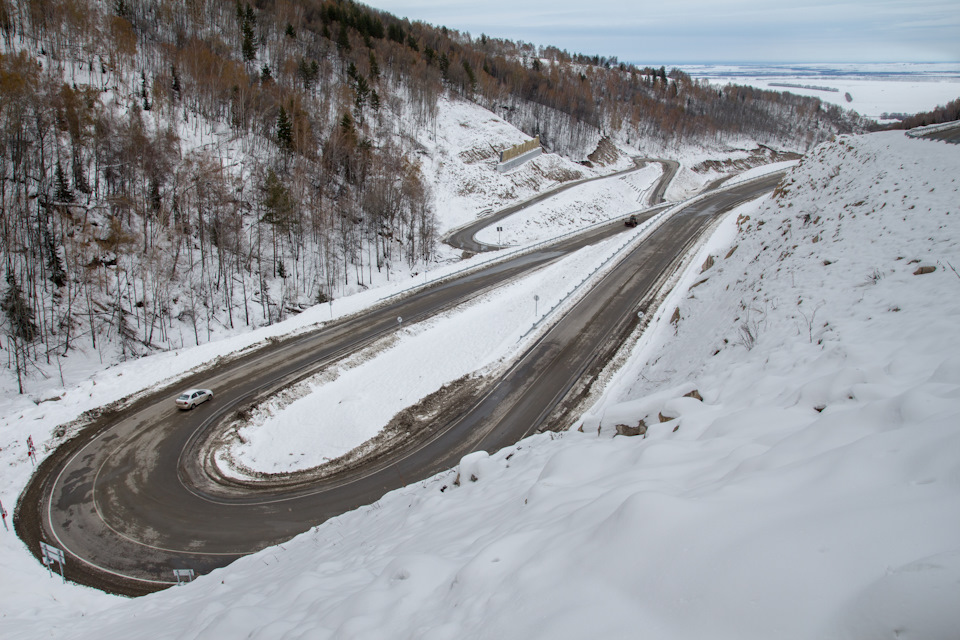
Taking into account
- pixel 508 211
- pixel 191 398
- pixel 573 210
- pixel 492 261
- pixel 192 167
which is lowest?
pixel 191 398

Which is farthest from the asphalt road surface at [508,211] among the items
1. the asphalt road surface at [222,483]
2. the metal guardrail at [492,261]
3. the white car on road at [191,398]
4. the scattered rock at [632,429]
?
the scattered rock at [632,429]

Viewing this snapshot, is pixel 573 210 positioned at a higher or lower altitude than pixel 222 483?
higher

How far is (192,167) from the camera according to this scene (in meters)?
48.2

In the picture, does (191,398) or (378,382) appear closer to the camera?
(191,398)

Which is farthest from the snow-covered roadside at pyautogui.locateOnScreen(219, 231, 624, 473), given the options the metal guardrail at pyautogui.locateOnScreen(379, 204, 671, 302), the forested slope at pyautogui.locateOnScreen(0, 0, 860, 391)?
the forested slope at pyautogui.locateOnScreen(0, 0, 860, 391)

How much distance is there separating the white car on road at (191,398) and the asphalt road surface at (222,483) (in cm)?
34

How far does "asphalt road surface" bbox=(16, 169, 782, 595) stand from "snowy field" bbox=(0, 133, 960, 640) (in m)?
1.79

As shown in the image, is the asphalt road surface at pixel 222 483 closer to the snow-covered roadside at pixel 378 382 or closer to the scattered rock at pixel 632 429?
the snow-covered roadside at pixel 378 382

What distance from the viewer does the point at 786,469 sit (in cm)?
507

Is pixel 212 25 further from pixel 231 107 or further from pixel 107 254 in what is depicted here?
pixel 107 254

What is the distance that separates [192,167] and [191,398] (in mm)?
34782

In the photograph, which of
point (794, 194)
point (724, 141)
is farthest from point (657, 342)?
point (724, 141)

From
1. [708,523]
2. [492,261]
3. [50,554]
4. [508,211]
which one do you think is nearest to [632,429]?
[708,523]

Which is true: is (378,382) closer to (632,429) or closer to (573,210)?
(632,429)
